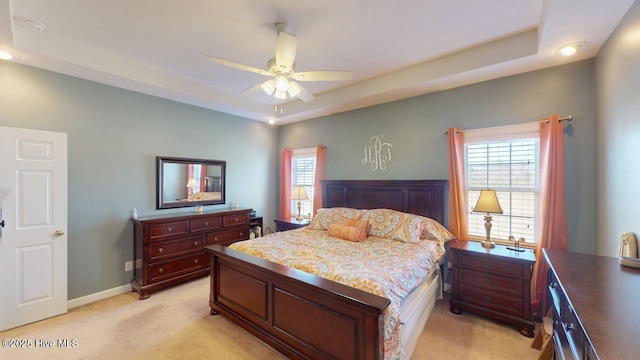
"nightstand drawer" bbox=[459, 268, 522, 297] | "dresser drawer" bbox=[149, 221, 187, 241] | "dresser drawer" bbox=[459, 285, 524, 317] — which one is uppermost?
"dresser drawer" bbox=[149, 221, 187, 241]

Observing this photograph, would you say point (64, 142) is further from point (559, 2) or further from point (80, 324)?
point (559, 2)

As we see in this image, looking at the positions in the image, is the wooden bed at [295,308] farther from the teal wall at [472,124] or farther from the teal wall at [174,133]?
the teal wall at [472,124]

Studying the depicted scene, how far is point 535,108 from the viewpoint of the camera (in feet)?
9.34

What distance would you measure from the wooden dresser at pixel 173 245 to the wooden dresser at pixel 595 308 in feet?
12.9

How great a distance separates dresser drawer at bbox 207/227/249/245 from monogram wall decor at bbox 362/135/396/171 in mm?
2413

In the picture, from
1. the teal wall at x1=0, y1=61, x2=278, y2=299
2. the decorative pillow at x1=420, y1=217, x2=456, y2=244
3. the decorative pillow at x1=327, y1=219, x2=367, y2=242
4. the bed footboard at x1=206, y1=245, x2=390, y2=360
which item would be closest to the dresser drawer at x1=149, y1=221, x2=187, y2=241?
the teal wall at x1=0, y1=61, x2=278, y2=299

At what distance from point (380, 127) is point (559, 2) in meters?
2.41

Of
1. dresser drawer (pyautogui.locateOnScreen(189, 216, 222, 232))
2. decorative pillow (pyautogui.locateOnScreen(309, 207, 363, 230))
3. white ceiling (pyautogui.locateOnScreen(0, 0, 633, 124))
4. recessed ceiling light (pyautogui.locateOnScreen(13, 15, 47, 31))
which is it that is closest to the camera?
white ceiling (pyautogui.locateOnScreen(0, 0, 633, 124))

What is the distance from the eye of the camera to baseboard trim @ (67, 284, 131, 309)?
9.92ft

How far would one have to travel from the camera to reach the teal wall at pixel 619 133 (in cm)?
178

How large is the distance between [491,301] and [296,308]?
2.11m

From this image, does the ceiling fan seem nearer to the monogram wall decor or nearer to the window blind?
the monogram wall decor

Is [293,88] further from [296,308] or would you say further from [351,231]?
[296,308]

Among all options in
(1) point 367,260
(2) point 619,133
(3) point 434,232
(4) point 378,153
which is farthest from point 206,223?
(2) point 619,133
